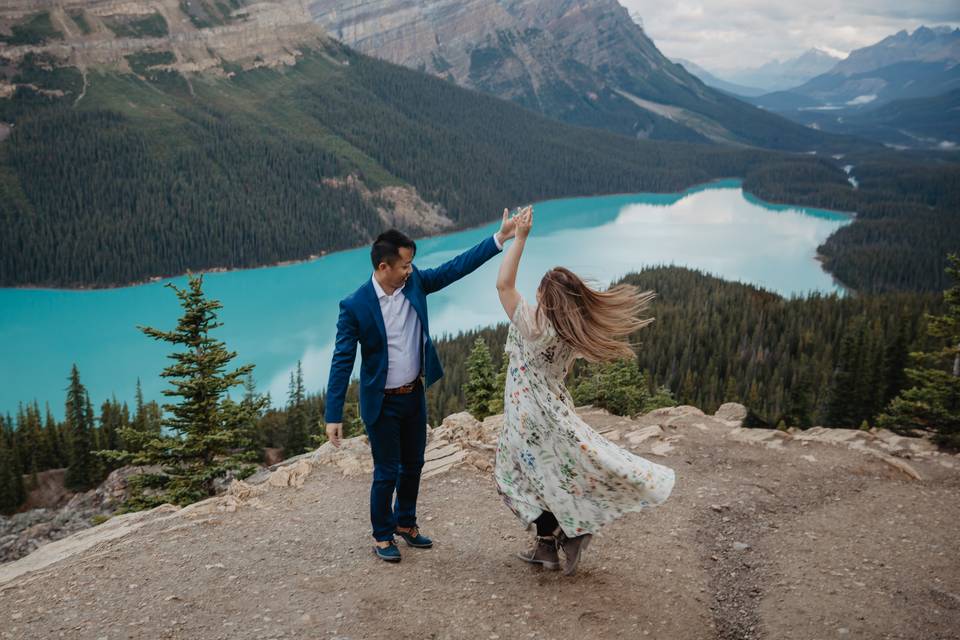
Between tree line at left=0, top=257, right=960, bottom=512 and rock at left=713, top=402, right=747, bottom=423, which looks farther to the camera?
tree line at left=0, top=257, right=960, bottom=512

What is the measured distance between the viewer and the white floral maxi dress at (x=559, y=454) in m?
5.54

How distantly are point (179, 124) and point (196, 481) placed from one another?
140419 millimetres

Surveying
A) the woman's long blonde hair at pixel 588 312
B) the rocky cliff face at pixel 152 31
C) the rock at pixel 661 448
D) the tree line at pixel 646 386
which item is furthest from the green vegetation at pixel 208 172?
the woman's long blonde hair at pixel 588 312

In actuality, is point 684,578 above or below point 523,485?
below

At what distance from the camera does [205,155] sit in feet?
435

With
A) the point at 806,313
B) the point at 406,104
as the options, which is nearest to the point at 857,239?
the point at 806,313

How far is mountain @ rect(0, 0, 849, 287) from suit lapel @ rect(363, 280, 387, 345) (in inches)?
4041

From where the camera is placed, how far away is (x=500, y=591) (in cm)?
599

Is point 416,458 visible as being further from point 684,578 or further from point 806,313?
point 806,313

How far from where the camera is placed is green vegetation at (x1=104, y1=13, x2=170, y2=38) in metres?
158

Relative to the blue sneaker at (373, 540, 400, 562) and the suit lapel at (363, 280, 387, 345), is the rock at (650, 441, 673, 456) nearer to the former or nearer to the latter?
the blue sneaker at (373, 540, 400, 562)

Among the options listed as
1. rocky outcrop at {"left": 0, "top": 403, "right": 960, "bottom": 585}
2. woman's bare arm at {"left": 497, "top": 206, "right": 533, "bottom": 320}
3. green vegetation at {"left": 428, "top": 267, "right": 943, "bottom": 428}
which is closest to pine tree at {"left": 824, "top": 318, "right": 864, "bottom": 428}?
green vegetation at {"left": 428, "top": 267, "right": 943, "bottom": 428}

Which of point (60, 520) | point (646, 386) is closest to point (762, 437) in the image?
point (646, 386)

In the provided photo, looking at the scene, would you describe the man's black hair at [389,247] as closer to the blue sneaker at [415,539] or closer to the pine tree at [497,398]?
the blue sneaker at [415,539]
